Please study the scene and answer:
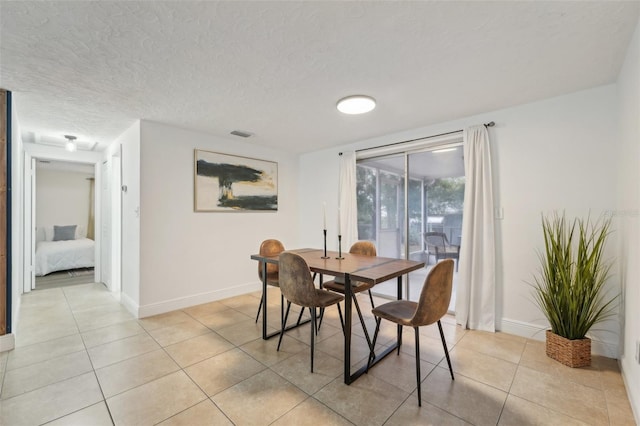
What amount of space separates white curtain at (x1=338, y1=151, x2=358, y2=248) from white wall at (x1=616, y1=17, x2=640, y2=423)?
2.79 m

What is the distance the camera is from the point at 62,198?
6.62 metres

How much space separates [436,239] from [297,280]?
2.30 m

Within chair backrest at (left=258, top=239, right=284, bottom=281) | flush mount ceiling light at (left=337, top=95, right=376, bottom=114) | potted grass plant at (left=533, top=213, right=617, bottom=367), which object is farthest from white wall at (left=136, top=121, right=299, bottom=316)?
potted grass plant at (left=533, top=213, right=617, bottom=367)

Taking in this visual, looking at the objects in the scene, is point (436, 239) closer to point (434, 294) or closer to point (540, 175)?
point (540, 175)

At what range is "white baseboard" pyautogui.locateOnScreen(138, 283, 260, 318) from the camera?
3.27m

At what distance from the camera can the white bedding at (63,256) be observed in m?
5.13

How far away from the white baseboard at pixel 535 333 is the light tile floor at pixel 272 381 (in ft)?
0.31

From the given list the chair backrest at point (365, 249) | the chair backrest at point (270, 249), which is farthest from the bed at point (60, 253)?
the chair backrest at point (365, 249)

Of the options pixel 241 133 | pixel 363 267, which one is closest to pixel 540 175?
pixel 363 267

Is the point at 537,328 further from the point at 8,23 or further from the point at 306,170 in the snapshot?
the point at 8,23

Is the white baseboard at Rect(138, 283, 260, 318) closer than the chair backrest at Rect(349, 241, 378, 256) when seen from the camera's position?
No

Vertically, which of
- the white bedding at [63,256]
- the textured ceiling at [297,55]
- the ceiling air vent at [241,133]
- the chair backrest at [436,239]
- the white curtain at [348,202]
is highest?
the ceiling air vent at [241,133]

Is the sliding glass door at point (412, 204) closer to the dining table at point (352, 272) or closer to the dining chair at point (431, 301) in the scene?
the dining table at point (352, 272)

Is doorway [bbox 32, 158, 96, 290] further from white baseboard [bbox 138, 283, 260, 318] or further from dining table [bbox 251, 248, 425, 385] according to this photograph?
dining table [bbox 251, 248, 425, 385]
